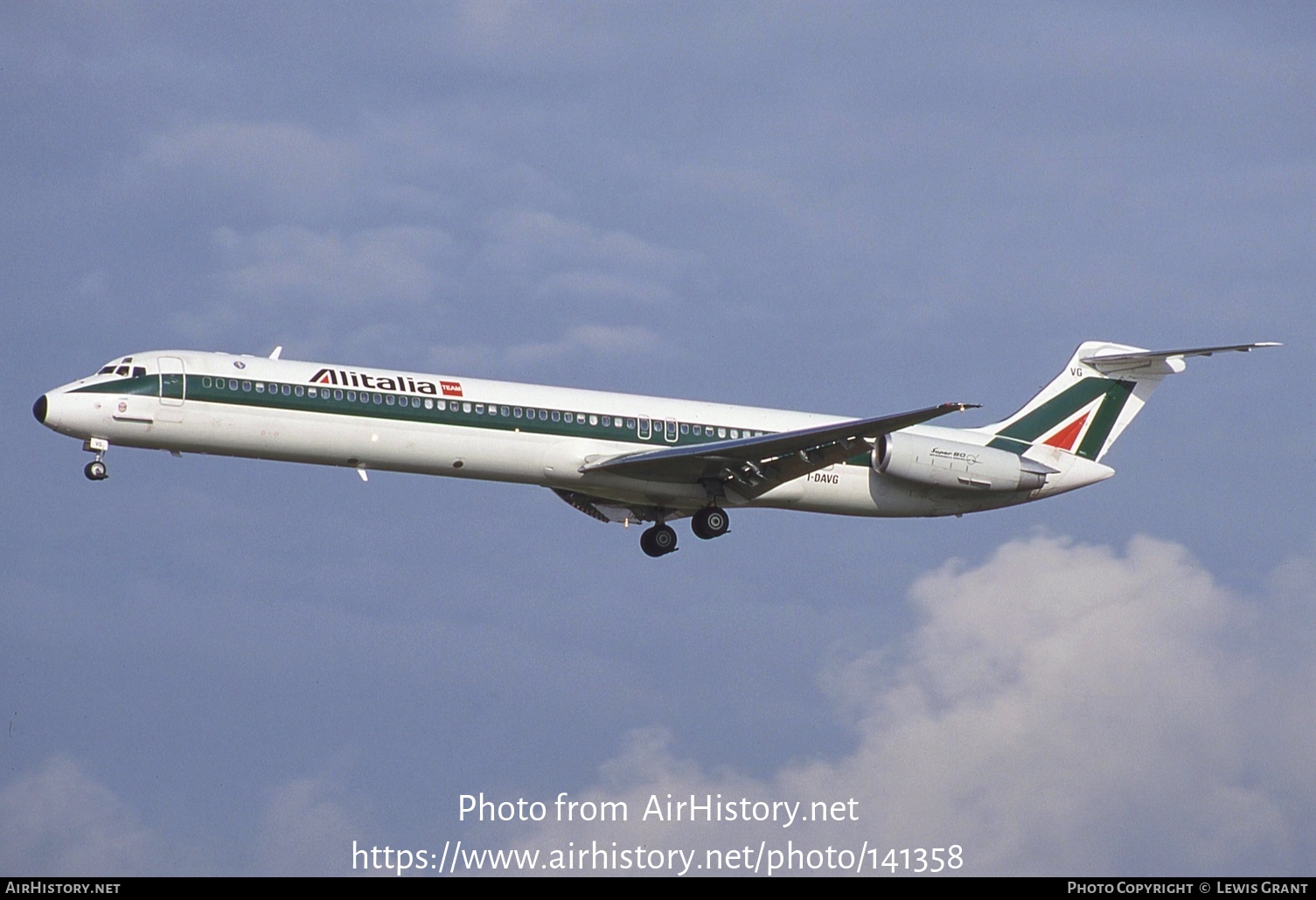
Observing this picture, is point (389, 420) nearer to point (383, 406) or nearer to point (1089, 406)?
point (383, 406)

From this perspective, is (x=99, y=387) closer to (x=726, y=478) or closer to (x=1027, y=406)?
(x=726, y=478)

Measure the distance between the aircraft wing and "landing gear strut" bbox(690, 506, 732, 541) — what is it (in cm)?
74

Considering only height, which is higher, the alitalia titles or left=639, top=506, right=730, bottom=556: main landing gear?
the alitalia titles

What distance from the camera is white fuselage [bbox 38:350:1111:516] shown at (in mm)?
34156

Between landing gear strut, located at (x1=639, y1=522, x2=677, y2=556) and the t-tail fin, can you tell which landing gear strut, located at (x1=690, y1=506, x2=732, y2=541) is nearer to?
landing gear strut, located at (x1=639, y1=522, x2=677, y2=556)

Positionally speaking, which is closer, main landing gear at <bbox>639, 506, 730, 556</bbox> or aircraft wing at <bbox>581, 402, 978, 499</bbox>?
aircraft wing at <bbox>581, 402, 978, 499</bbox>

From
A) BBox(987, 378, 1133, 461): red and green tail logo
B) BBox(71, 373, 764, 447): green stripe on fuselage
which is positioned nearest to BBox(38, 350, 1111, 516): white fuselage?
BBox(71, 373, 764, 447): green stripe on fuselage

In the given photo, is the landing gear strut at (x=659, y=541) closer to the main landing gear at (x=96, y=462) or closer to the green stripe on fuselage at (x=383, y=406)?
the green stripe on fuselage at (x=383, y=406)

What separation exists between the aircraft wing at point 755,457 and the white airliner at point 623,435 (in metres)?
0.05

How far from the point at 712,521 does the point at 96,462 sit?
12724 millimetres

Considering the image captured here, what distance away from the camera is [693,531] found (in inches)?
1537

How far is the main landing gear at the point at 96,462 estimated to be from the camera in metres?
34.0
